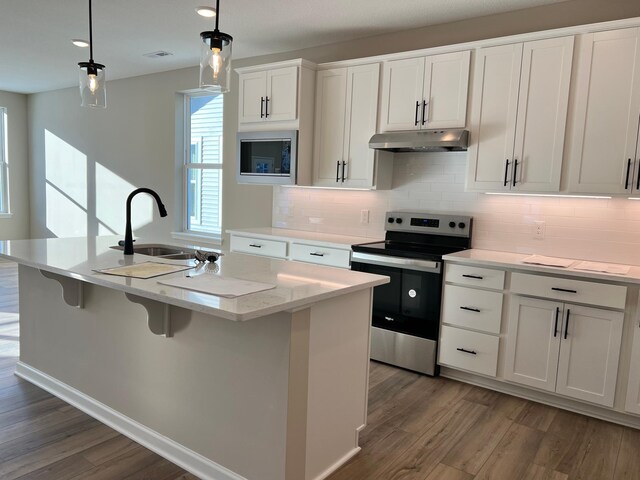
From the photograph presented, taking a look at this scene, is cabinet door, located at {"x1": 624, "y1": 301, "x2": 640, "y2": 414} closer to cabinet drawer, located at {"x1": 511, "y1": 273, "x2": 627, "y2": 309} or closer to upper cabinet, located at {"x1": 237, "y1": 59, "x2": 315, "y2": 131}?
cabinet drawer, located at {"x1": 511, "y1": 273, "x2": 627, "y2": 309}

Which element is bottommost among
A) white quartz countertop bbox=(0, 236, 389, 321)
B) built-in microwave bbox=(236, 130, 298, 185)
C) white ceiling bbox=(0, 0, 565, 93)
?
white quartz countertop bbox=(0, 236, 389, 321)

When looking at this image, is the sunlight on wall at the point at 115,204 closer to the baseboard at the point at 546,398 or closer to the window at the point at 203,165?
the window at the point at 203,165

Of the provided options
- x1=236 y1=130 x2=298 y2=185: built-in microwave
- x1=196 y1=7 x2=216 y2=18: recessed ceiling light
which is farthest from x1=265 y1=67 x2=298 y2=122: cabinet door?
x1=196 y1=7 x2=216 y2=18: recessed ceiling light

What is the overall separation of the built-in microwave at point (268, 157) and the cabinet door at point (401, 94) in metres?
0.79

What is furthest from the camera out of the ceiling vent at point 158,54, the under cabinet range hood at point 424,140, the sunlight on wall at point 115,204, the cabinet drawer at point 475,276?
the sunlight on wall at point 115,204

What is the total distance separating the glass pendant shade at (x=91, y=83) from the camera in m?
2.62

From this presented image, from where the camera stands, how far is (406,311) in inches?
139

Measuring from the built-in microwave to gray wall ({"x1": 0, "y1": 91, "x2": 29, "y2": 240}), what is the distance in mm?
5242

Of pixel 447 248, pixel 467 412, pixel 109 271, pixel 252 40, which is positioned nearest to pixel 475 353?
pixel 467 412

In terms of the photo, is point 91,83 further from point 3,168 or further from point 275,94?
point 3,168

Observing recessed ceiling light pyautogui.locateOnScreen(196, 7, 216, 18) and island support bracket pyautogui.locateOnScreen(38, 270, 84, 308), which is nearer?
island support bracket pyautogui.locateOnScreen(38, 270, 84, 308)

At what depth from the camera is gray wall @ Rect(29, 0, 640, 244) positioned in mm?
3461

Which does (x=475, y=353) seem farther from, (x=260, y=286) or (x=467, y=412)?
(x=260, y=286)

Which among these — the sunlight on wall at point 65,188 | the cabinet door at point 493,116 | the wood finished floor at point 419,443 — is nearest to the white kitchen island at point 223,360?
the wood finished floor at point 419,443
